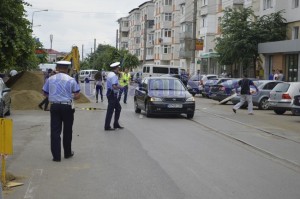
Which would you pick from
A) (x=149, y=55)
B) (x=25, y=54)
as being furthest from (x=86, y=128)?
(x=149, y=55)

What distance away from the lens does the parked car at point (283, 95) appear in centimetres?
2109

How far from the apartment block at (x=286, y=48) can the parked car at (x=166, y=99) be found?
18.4 metres

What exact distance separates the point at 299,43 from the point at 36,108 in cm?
2004

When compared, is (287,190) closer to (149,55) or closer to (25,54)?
(25,54)

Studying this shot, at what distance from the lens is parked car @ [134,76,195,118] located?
58.9 feet

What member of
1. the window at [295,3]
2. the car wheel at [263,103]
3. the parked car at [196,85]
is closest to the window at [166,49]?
the window at [295,3]

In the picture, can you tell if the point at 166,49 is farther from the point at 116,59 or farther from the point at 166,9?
the point at 116,59

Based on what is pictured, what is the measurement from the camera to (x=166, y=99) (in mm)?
18016

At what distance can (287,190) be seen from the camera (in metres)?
7.38

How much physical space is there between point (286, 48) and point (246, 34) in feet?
18.0

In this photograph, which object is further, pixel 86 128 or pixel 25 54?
pixel 25 54

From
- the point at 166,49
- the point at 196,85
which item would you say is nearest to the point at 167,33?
the point at 166,49

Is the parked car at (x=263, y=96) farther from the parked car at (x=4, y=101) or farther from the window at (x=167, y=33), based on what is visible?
the window at (x=167, y=33)

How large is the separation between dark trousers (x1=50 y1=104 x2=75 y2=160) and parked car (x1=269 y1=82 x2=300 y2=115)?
13.2m
